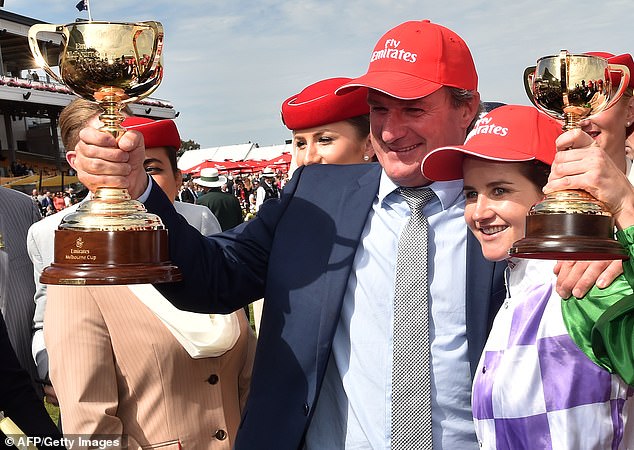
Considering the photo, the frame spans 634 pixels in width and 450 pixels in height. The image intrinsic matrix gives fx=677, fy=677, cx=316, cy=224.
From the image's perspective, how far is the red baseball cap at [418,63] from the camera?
2.27 meters

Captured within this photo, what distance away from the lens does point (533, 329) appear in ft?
5.76

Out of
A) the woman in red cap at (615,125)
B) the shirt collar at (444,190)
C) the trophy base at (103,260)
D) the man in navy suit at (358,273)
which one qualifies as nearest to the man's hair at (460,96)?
the man in navy suit at (358,273)

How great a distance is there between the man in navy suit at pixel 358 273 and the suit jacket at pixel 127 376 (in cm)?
40

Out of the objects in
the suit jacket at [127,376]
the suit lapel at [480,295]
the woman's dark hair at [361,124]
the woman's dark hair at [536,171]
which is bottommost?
the suit jacket at [127,376]

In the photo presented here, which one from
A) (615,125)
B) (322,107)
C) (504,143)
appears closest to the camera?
(504,143)

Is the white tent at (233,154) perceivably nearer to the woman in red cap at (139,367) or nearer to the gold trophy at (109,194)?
the woman in red cap at (139,367)

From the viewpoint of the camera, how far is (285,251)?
2.32 meters

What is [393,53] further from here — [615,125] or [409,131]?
[615,125]

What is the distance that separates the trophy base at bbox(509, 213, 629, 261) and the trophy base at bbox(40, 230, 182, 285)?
85 centimetres

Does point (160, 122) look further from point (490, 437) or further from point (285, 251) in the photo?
point (490, 437)

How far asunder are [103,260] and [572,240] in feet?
3.44

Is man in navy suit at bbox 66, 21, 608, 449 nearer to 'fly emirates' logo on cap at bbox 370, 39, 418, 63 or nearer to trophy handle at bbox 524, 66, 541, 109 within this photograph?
'fly emirates' logo on cap at bbox 370, 39, 418, 63

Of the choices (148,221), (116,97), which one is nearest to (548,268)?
(148,221)

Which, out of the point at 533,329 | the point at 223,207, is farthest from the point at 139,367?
the point at 223,207
